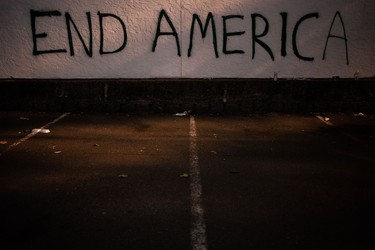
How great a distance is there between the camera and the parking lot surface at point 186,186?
3650 millimetres

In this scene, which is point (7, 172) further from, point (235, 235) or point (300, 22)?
point (300, 22)

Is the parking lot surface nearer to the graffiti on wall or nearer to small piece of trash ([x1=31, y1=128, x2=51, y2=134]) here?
small piece of trash ([x1=31, y1=128, x2=51, y2=134])

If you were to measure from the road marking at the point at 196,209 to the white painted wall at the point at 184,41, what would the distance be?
3.58 metres

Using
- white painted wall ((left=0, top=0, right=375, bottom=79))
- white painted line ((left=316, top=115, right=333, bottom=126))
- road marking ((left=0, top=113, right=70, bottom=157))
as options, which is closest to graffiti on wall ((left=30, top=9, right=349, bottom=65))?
white painted wall ((left=0, top=0, right=375, bottom=79))

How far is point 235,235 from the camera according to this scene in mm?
3654

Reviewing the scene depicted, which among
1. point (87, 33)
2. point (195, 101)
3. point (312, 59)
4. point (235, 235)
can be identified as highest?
point (87, 33)

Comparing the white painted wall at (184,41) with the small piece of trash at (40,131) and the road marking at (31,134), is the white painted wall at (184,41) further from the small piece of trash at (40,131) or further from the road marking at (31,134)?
Answer: the small piece of trash at (40,131)

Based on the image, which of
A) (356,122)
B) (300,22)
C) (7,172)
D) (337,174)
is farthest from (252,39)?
(7,172)

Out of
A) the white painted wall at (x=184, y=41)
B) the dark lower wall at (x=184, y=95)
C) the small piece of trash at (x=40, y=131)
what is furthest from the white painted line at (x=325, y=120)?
the small piece of trash at (x=40, y=131)

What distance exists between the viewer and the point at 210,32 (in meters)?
9.16

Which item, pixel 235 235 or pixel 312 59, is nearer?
pixel 235 235

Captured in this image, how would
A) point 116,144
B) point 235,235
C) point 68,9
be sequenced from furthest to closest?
point 68,9 → point 116,144 → point 235,235

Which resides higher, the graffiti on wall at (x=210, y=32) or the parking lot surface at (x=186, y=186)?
the graffiti on wall at (x=210, y=32)

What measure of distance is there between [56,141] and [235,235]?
419 cm
